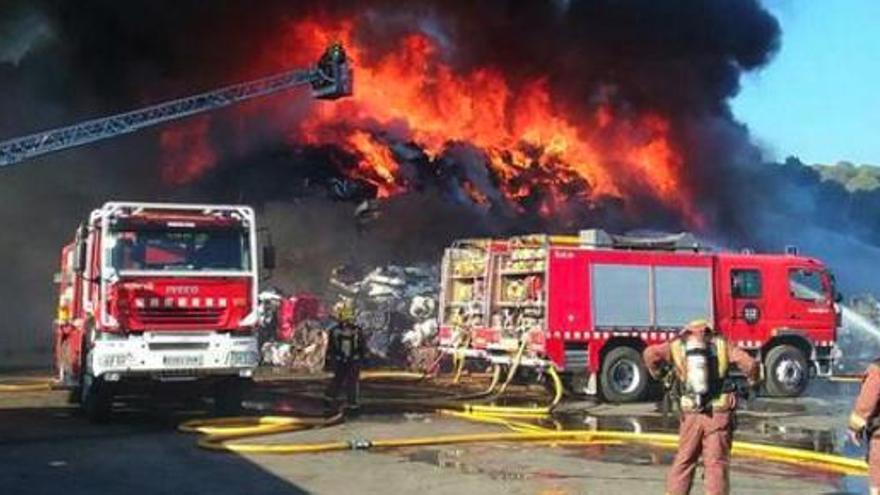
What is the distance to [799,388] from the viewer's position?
18.8 m

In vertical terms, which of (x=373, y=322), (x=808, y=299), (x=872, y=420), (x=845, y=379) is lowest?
(x=845, y=379)

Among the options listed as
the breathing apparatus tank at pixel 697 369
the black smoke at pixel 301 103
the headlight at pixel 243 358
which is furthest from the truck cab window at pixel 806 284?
the black smoke at pixel 301 103

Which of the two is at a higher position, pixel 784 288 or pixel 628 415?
pixel 784 288

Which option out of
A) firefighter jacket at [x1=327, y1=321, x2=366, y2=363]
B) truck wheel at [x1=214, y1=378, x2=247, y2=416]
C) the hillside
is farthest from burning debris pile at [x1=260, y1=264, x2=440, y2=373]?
the hillside

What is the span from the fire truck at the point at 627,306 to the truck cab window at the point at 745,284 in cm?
2

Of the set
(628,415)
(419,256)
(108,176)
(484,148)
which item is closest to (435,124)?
(484,148)

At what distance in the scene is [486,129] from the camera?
38562 mm

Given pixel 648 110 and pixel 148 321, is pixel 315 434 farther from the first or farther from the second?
pixel 648 110

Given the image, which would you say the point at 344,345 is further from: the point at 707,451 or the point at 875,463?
the point at 875,463

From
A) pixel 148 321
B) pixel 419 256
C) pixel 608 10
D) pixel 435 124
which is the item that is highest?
pixel 608 10

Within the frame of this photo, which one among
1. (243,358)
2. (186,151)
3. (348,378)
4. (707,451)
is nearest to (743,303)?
(348,378)

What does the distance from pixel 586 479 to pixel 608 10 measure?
108 ft

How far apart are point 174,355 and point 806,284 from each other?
447 inches

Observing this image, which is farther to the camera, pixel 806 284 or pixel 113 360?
pixel 806 284
